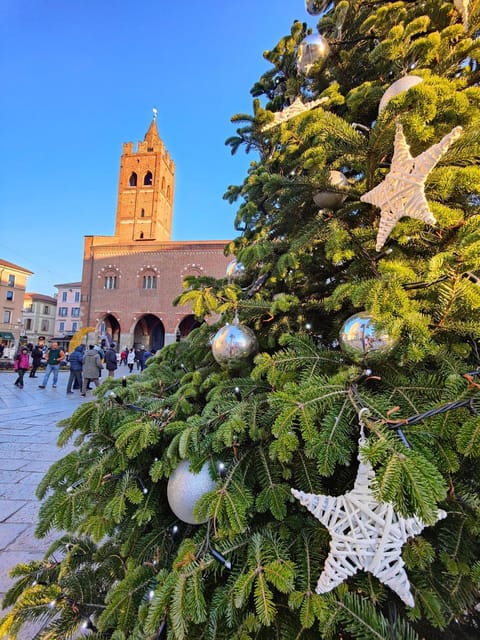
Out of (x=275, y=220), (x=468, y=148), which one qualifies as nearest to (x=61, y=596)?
(x=275, y=220)

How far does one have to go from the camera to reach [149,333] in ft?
100

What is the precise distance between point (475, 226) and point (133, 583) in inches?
58.7

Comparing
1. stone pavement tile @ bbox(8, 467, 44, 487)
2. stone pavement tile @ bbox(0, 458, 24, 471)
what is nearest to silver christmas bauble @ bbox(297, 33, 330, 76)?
stone pavement tile @ bbox(8, 467, 44, 487)

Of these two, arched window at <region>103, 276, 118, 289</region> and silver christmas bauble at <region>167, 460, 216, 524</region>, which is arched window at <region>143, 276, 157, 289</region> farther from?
silver christmas bauble at <region>167, 460, 216, 524</region>

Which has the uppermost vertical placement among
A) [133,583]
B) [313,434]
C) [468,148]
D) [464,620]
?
[468,148]

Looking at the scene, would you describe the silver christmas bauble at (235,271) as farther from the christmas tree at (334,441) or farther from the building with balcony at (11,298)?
the building with balcony at (11,298)

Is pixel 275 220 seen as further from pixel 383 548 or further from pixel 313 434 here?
pixel 383 548

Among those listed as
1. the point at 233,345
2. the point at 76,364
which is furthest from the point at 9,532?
the point at 76,364

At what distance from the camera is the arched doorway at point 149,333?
29.0 metres

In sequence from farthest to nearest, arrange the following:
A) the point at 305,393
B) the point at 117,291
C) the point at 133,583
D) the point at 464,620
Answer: the point at 117,291 → the point at 464,620 → the point at 133,583 → the point at 305,393

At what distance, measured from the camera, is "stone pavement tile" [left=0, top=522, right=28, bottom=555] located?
87.1 inches

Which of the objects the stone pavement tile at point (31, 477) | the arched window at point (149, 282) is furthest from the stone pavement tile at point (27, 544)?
the arched window at point (149, 282)

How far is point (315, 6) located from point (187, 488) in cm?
268

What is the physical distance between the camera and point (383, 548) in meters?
0.80
